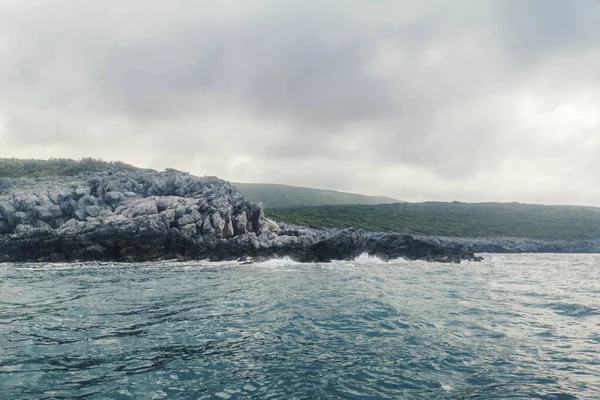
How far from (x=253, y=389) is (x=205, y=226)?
214 ft

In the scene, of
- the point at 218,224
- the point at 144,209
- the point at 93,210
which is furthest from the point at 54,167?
the point at 218,224

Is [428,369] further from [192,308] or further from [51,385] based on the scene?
[192,308]

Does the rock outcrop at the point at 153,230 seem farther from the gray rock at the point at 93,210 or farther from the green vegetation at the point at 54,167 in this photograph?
the green vegetation at the point at 54,167

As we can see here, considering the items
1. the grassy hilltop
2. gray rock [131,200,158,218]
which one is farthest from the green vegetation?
gray rock [131,200,158,218]

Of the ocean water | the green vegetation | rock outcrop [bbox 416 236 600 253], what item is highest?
the green vegetation

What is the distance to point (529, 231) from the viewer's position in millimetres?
160875

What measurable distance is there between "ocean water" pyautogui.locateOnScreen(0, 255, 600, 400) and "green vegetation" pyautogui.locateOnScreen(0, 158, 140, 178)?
125454mm

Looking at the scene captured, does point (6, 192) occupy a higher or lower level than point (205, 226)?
higher

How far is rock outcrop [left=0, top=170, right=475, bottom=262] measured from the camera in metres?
65.6

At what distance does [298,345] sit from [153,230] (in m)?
58.7

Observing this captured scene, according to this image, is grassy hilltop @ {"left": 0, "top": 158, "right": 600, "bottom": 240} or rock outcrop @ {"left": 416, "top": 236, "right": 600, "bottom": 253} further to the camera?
grassy hilltop @ {"left": 0, "top": 158, "right": 600, "bottom": 240}

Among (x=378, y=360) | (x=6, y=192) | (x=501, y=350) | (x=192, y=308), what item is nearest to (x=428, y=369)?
(x=378, y=360)

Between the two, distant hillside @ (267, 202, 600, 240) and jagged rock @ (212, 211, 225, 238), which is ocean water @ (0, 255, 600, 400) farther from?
distant hillside @ (267, 202, 600, 240)

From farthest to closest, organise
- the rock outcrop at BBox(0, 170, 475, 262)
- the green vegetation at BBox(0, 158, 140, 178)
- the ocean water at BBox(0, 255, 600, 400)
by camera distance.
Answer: the green vegetation at BBox(0, 158, 140, 178) < the rock outcrop at BBox(0, 170, 475, 262) < the ocean water at BBox(0, 255, 600, 400)
